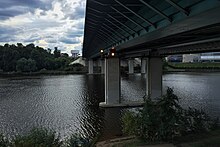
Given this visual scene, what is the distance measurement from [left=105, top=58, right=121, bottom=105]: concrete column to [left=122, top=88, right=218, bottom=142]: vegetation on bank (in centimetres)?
1774

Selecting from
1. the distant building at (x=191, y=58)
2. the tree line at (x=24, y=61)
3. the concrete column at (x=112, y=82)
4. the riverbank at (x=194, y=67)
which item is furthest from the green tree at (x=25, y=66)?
the concrete column at (x=112, y=82)

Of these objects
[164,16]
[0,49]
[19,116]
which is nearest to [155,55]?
[19,116]

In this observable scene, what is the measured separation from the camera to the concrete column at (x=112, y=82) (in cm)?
3587

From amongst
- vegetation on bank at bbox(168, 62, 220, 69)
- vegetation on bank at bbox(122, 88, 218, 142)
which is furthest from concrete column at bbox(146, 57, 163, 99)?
vegetation on bank at bbox(168, 62, 220, 69)

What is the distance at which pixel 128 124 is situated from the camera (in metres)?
18.8

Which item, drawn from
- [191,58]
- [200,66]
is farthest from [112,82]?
[191,58]

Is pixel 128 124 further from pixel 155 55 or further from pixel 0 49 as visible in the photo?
pixel 0 49

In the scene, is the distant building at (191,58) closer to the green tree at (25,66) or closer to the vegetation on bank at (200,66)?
the vegetation on bank at (200,66)

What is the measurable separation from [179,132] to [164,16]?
7387mm

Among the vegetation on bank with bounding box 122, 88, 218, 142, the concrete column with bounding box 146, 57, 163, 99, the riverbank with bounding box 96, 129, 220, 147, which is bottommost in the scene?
the riverbank with bounding box 96, 129, 220, 147

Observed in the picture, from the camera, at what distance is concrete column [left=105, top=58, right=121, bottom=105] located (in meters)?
35.9

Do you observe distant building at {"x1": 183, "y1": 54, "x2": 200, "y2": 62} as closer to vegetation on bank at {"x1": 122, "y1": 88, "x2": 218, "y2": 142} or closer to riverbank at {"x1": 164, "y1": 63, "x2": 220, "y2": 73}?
riverbank at {"x1": 164, "y1": 63, "x2": 220, "y2": 73}

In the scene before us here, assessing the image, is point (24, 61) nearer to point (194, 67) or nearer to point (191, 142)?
point (194, 67)

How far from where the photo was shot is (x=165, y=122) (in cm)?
1662
